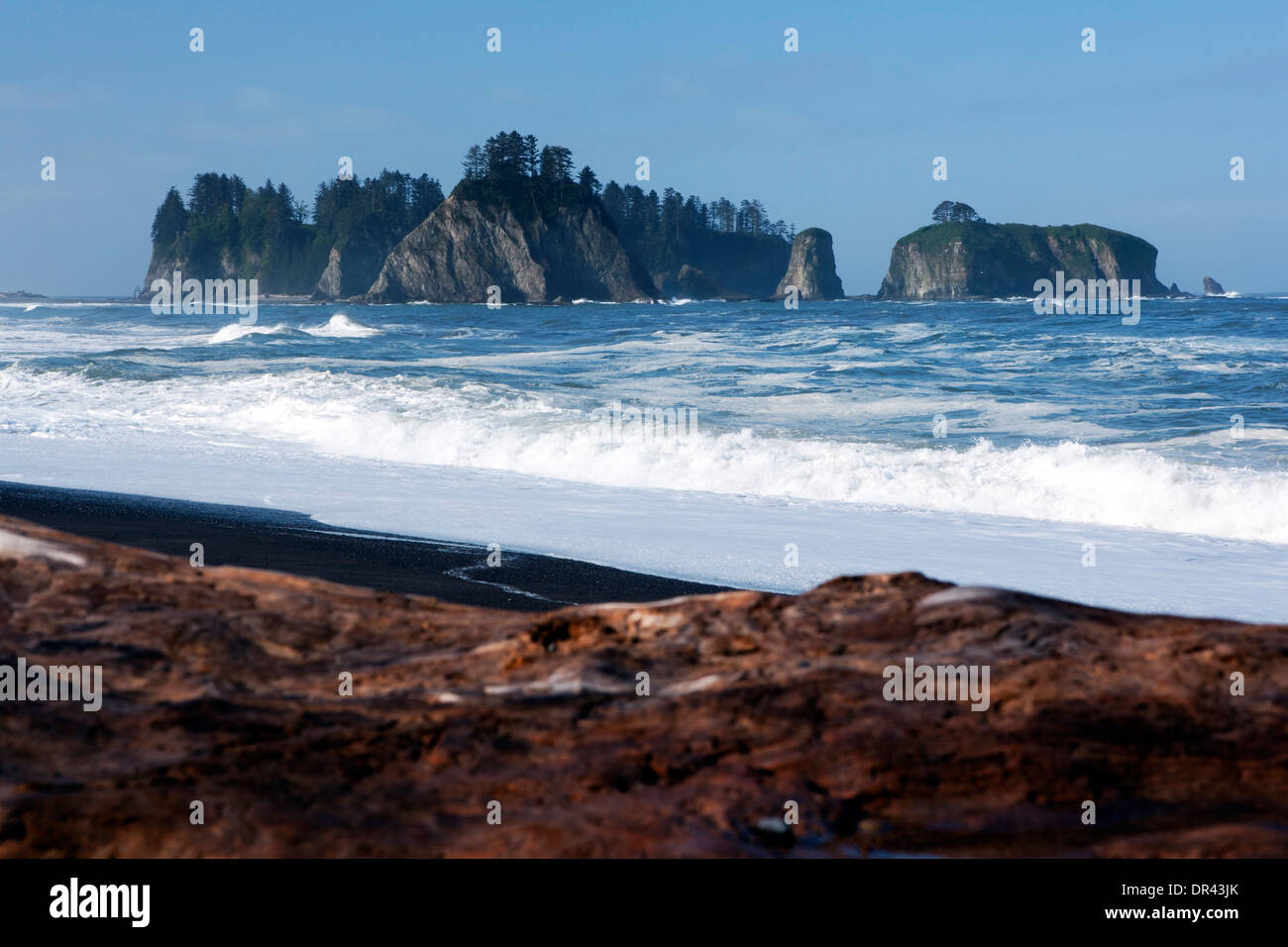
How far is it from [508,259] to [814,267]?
54390 mm

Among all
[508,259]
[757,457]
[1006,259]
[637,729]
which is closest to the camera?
[637,729]

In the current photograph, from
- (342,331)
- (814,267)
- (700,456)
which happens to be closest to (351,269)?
(814,267)

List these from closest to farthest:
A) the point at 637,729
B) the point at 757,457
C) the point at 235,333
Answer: the point at 637,729
the point at 757,457
the point at 235,333

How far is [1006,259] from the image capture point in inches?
5778

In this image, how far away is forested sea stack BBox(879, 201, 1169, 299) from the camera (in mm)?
145875

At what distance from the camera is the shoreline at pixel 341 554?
20.7ft

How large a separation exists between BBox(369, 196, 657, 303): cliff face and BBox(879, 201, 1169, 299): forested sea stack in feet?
148

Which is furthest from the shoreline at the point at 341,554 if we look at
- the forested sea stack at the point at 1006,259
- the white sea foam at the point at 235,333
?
the forested sea stack at the point at 1006,259

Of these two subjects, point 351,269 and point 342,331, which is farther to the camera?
point 351,269

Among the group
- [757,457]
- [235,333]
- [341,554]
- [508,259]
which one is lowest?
[341,554]

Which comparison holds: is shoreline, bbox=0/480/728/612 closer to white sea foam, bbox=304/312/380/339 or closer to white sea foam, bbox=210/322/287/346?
white sea foam, bbox=210/322/287/346

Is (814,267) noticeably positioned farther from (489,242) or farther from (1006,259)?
(489,242)

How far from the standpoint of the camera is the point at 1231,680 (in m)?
1.99

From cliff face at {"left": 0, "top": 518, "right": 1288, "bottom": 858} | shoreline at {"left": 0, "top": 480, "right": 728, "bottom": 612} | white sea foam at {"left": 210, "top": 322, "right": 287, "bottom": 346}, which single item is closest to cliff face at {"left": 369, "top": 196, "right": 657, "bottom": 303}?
white sea foam at {"left": 210, "top": 322, "right": 287, "bottom": 346}
